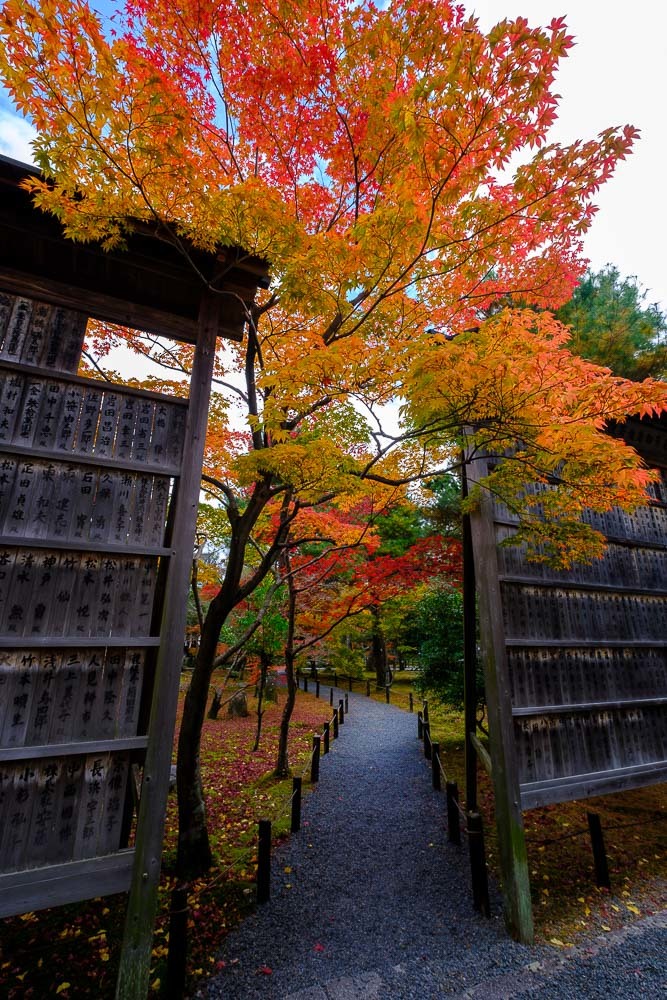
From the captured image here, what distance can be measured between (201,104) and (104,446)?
455cm

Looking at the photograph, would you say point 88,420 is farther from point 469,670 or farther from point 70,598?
point 469,670

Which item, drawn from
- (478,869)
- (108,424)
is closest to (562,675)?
(478,869)

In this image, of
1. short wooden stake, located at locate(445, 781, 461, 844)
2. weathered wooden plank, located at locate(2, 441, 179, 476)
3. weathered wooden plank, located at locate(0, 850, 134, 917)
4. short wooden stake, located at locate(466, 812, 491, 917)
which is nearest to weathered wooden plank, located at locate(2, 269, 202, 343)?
weathered wooden plank, located at locate(2, 441, 179, 476)

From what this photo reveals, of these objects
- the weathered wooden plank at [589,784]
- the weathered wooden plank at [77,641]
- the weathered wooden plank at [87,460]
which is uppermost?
the weathered wooden plank at [87,460]

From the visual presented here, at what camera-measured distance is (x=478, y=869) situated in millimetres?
4820

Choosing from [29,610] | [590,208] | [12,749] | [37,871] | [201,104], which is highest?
[201,104]

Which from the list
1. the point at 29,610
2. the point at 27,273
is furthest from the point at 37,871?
the point at 27,273

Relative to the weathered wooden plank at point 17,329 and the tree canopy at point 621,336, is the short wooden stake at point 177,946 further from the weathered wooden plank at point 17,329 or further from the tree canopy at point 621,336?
the tree canopy at point 621,336

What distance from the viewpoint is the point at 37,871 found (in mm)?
2877

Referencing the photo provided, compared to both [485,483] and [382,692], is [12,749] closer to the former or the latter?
[485,483]

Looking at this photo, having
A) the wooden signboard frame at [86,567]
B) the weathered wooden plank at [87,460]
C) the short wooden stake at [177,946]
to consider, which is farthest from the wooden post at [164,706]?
the short wooden stake at [177,946]

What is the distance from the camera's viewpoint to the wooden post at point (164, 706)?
3086 mm

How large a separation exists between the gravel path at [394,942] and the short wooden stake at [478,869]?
12cm

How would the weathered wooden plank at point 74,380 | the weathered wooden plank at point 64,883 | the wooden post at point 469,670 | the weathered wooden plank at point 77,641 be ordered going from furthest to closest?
the wooden post at point 469,670
the weathered wooden plank at point 74,380
the weathered wooden plank at point 77,641
the weathered wooden plank at point 64,883
